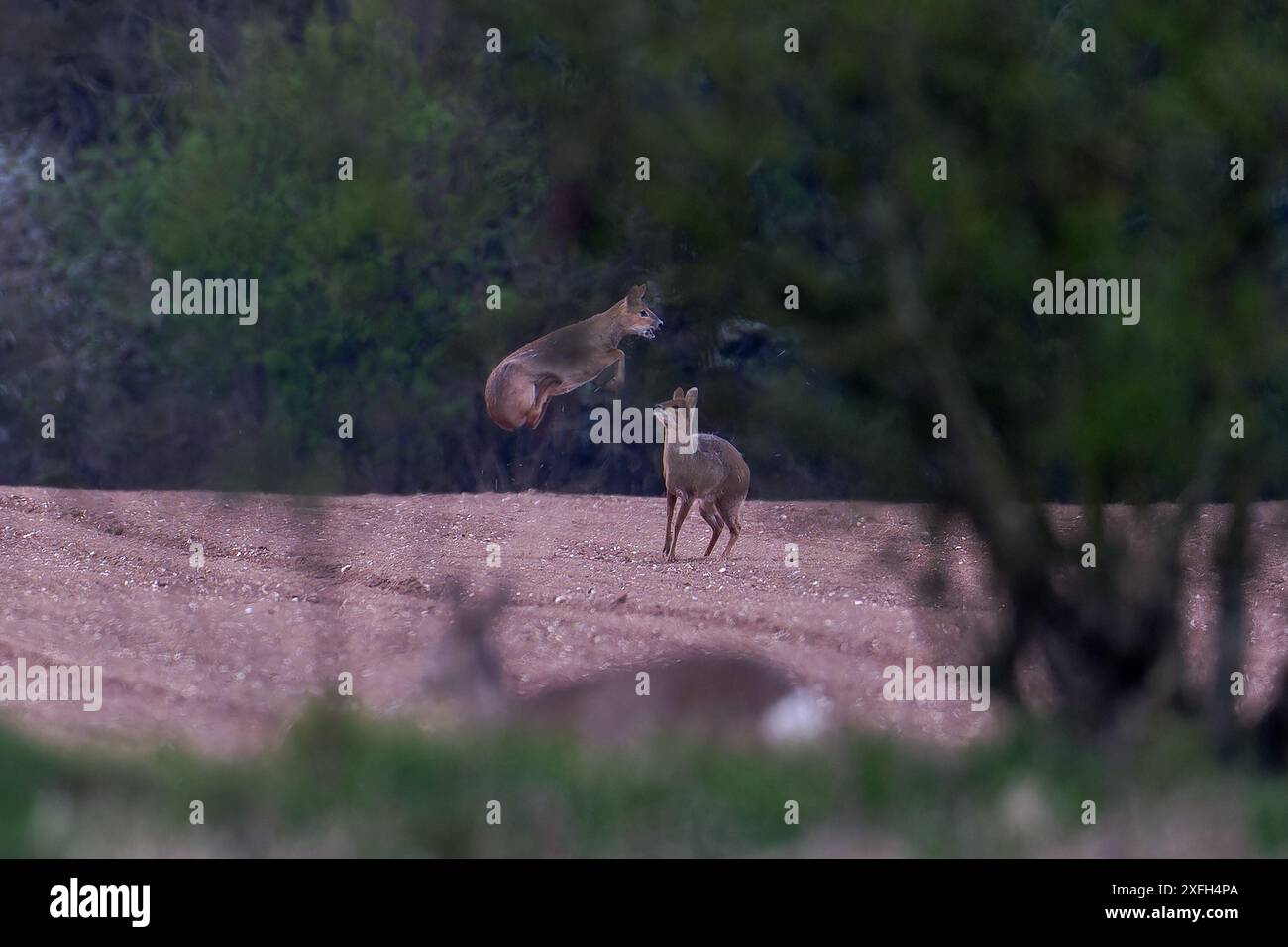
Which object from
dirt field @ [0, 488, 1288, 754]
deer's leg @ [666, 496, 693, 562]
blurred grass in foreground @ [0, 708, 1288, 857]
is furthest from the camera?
deer's leg @ [666, 496, 693, 562]

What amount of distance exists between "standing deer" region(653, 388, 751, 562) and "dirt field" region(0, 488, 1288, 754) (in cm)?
35

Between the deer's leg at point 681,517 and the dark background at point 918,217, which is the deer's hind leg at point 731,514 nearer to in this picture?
the deer's leg at point 681,517

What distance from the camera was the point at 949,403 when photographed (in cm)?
679

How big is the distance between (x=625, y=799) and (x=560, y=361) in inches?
179

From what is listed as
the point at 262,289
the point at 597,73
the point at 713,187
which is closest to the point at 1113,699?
the point at 713,187

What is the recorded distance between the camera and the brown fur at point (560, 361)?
992cm

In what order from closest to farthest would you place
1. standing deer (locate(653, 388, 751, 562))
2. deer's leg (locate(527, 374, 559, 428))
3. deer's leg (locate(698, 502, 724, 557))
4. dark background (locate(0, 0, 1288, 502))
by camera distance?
dark background (locate(0, 0, 1288, 502)), deer's leg (locate(527, 374, 559, 428)), standing deer (locate(653, 388, 751, 562)), deer's leg (locate(698, 502, 724, 557))

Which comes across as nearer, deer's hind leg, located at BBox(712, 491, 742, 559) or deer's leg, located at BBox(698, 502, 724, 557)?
deer's hind leg, located at BBox(712, 491, 742, 559)

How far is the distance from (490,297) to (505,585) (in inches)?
69.4

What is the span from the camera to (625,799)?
581 centimetres

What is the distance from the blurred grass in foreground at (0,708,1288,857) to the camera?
5383 millimetres

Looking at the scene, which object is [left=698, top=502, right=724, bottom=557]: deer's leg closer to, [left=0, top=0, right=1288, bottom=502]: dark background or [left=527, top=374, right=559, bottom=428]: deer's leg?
[left=0, top=0, right=1288, bottom=502]: dark background

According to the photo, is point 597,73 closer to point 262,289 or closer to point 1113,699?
point 1113,699

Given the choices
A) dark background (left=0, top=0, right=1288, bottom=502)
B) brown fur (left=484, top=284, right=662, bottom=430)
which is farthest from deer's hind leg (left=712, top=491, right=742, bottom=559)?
brown fur (left=484, top=284, right=662, bottom=430)
